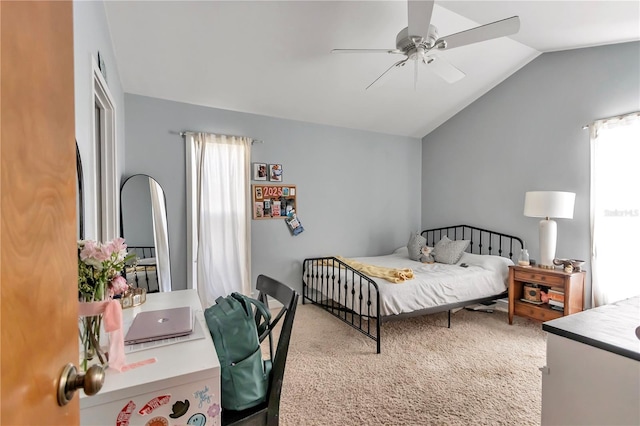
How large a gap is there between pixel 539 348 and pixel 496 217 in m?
1.68

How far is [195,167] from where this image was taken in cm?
337

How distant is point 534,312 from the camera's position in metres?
3.11

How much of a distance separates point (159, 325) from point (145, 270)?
1.68 metres

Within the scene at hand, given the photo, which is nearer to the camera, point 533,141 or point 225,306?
point 225,306

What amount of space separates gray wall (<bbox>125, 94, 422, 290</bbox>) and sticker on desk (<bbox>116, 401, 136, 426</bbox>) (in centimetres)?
262

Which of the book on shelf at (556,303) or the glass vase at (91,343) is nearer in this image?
the glass vase at (91,343)

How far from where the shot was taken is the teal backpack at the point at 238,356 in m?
1.20

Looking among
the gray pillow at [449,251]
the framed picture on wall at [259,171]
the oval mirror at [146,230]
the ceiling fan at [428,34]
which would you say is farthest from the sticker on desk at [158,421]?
the gray pillow at [449,251]

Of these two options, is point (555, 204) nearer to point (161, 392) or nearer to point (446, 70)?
point (446, 70)

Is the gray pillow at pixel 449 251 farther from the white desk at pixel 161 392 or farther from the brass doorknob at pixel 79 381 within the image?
the brass doorknob at pixel 79 381

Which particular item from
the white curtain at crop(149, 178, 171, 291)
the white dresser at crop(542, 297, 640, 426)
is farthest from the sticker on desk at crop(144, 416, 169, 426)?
the white curtain at crop(149, 178, 171, 291)

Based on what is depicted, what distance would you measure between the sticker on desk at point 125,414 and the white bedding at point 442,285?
2038 millimetres

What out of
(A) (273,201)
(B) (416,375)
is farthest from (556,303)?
(A) (273,201)

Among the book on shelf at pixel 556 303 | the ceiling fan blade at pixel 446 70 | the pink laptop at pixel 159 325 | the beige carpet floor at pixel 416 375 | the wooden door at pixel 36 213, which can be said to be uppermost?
the ceiling fan blade at pixel 446 70
